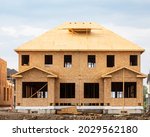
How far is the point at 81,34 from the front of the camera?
54.5 meters

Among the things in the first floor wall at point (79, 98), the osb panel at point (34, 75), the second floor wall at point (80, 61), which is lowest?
the first floor wall at point (79, 98)

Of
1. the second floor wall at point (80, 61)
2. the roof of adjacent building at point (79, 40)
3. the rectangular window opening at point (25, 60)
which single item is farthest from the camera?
the rectangular window opening at point (25, 60)

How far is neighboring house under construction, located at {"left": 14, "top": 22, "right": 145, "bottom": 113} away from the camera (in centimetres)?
5031

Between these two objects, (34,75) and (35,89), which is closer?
(34,75)

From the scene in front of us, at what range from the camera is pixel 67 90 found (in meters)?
52.3

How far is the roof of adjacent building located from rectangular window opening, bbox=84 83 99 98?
11.4ft

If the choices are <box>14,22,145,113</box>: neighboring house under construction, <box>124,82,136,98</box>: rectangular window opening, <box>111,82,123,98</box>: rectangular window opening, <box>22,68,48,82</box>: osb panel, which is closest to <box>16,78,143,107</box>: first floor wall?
<box>14,22,145,113</box>: neighboring house under construction


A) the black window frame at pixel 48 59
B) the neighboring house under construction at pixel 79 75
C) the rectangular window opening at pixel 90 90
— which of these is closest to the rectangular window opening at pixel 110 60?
the neighboring house under construction at pixel 79 75

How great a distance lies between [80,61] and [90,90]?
9.80ft

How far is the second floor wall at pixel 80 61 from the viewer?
51844mm

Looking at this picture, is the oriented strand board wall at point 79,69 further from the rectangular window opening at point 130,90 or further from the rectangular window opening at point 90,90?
the rectangular window opening at point 130,90

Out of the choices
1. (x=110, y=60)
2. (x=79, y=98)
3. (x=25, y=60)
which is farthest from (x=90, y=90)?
(x=25, y=60)

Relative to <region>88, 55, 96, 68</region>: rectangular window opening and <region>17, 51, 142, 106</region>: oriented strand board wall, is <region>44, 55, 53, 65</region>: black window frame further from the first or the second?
<region>88, 55, 96, 68</region>: rectangular window opening

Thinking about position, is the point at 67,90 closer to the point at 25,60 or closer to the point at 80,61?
the point at 80,61
